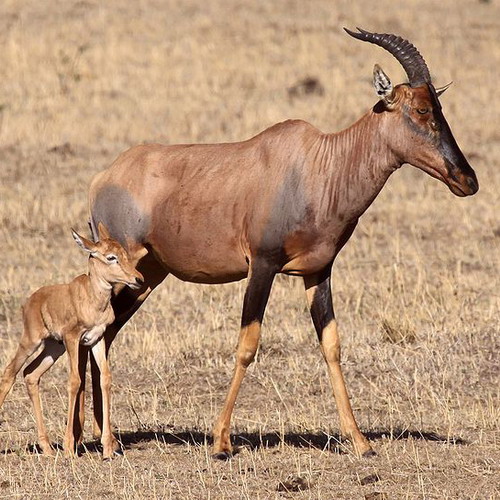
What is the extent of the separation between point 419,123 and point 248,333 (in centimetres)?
183

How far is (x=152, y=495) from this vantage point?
8.16m

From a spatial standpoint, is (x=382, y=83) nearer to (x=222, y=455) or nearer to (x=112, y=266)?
(x=112, y=266)

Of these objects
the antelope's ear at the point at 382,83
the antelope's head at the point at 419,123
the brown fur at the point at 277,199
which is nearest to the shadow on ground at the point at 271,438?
the brown fur at the point at 277,199

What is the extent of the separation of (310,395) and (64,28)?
2073 centimetres

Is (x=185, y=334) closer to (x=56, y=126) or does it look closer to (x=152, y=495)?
(x=152, y=495)

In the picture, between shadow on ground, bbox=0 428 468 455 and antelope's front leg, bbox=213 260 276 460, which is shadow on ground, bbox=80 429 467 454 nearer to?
shadow on ground, bbox=0 428 468 455

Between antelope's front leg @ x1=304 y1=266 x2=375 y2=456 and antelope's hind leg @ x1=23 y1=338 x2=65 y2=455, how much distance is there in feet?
6.07

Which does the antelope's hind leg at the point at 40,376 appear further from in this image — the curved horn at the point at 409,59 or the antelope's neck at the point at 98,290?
the curved horn at the point at 409,59

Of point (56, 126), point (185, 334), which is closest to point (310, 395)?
point (185, 334)

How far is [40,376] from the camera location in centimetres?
979

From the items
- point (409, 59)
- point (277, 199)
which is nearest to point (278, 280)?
point (277, 199)

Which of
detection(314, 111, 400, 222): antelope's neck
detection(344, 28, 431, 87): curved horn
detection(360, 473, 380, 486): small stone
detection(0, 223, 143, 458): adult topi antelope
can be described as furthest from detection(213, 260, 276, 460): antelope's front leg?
detection(344, 28, 431, 87): curved horn

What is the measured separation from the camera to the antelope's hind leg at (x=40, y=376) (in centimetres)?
941

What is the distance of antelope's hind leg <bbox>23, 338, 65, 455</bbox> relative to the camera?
9.41m
